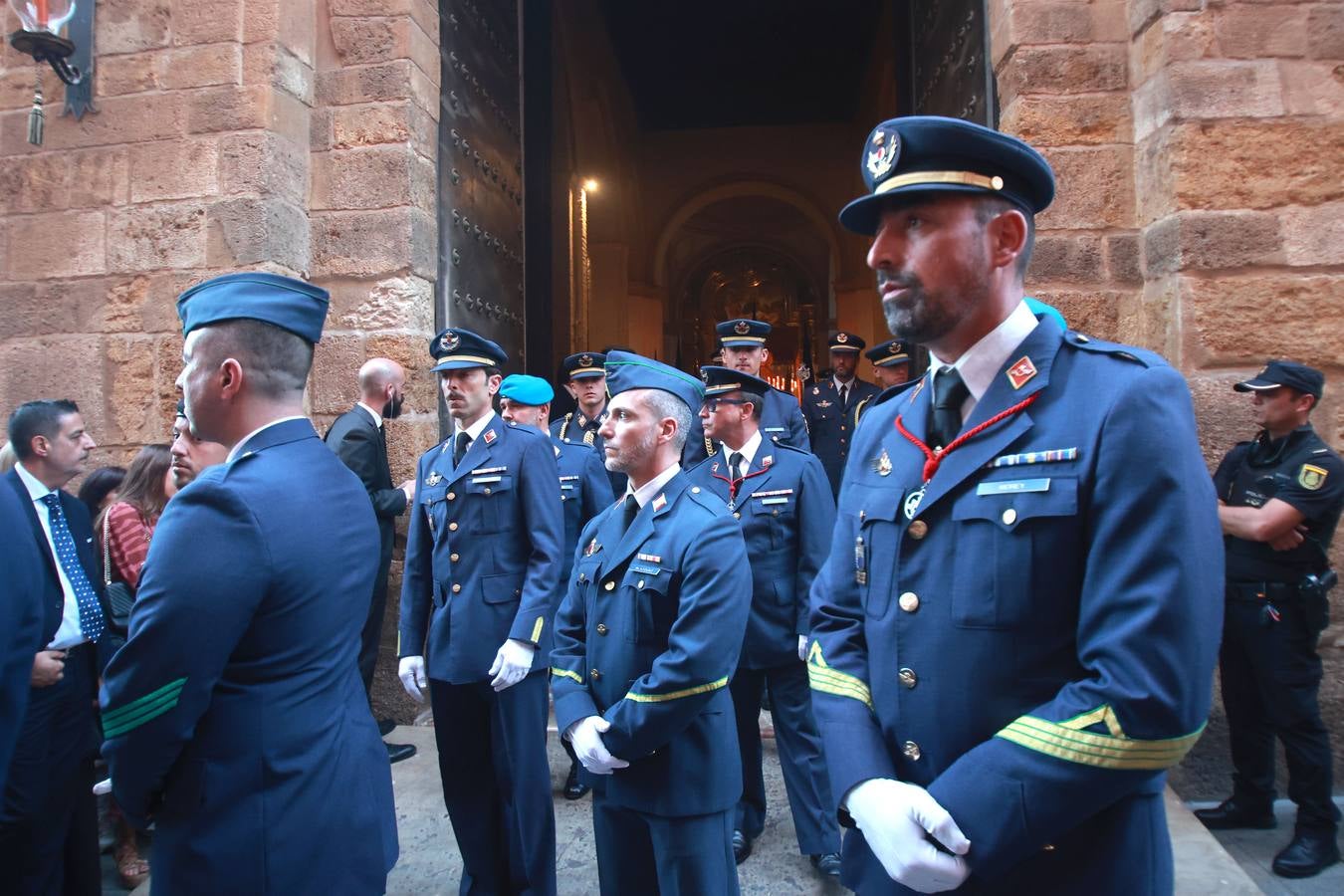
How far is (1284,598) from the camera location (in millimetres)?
3588

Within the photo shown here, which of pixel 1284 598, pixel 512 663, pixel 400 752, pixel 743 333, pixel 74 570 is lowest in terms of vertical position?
pixel 400 752

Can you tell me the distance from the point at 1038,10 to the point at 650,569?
13.2ft

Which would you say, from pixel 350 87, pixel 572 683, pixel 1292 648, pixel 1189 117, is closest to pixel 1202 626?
pixel 572 683

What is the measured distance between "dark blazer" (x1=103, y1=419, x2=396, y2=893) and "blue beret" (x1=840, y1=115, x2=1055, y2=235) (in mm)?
1284

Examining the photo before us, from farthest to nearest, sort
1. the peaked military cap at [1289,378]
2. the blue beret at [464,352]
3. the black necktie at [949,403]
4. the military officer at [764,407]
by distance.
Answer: the military officer at [764,407]
the blue beret at [464,352]
the peaked military cap at [1289,378]
the black necktie at [949,403]

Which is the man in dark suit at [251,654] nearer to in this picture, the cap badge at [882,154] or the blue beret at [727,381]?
the cap badge at [882,154]

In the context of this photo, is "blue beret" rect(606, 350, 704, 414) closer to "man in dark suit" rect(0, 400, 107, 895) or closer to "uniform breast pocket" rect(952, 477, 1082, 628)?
"uniform breast pocket" rect(952, 477, 1082, 628)

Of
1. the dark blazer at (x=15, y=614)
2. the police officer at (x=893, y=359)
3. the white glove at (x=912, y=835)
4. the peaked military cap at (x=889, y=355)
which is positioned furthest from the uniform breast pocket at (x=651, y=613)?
the peaked military cap at (x=889, y=355)

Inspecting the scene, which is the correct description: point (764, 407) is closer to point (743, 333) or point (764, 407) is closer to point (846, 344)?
point (743, 333)

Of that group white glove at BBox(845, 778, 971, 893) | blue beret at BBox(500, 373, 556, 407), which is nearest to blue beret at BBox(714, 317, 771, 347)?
blue beret at BBox(500, 373, 556, 407)

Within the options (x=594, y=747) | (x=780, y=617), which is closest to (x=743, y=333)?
(x=780, y=617)

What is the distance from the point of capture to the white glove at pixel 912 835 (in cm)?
129

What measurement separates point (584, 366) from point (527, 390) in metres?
1.50

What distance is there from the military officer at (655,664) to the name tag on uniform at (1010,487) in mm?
956
